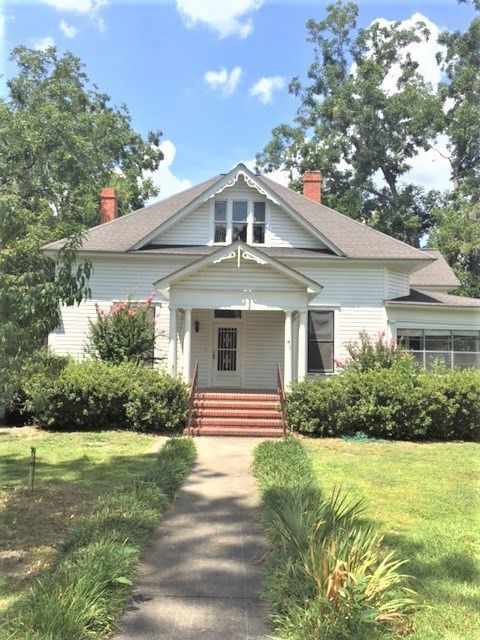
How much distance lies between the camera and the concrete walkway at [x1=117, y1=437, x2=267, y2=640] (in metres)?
3.88

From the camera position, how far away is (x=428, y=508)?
6.95 metres

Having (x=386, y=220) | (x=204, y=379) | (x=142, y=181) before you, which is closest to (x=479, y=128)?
(x=386, y=220)

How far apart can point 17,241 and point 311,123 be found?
125ft

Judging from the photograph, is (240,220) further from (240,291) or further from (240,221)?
(240,291)

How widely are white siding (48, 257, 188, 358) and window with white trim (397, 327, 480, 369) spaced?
7.60m

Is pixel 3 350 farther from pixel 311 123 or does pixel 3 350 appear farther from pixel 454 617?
pixel 311 123

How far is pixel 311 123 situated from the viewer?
40.5m

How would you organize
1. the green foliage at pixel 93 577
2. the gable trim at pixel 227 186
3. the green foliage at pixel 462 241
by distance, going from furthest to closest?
the green foliage at pixel 462 241, the gable trim at pixel 227 186, the green foliage at pixel 93 577

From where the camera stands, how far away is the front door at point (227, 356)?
1780 centimetres

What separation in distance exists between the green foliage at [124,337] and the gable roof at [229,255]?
1.07 m

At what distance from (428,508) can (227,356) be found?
37.4ft

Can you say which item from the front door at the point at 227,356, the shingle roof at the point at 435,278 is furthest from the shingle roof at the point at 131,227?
the shingle roof at the point at 435,278

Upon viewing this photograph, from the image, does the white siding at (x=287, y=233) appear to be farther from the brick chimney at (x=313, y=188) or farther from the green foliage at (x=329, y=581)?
the green foliage at (x=329, y=581)

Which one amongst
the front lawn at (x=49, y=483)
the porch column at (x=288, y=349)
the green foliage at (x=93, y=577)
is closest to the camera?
the green foliage at (x=93, y=577)
